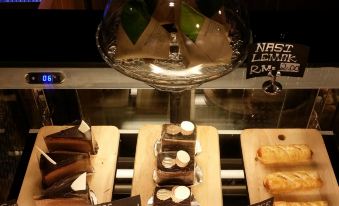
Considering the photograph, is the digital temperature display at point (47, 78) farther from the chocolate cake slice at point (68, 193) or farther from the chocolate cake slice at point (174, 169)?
the chocolate cake slice at point (174, 169)

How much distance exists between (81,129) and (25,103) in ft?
1.32

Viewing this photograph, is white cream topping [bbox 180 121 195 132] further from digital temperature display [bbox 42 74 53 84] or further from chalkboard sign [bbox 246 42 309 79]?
digital temperature display [bbox 42 74 53 84]

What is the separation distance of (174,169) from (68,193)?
619mm

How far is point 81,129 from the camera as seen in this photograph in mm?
2979

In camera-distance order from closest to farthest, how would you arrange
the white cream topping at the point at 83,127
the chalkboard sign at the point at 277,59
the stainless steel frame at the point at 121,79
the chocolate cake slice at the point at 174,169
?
1. the chalkboard sign at the point at 277,59
2. the stainless steel frame at the point at 121,79
3. the chocolate cake slice at the point at 174,169
4. the white cream topping at the point at 83,127

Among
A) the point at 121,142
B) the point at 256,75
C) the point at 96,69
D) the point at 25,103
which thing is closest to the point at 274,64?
the point at 256,75

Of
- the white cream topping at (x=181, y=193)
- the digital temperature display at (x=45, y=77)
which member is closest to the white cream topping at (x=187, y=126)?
the white cream topping at (x=181, y=193)

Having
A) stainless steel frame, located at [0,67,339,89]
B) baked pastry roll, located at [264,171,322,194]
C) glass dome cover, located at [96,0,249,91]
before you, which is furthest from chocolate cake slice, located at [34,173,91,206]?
baked pastry roll, located at [264,171,322,194]

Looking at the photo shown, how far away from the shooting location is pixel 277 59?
2.44 m

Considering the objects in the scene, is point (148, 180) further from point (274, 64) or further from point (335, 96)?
point (335, 96)

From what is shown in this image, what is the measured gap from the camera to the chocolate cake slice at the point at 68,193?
265cm

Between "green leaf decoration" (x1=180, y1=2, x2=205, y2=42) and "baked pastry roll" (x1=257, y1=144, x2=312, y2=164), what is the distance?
119 centimetres

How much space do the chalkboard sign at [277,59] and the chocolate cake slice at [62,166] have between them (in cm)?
115

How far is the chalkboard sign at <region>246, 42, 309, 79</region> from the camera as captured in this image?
2375mm
